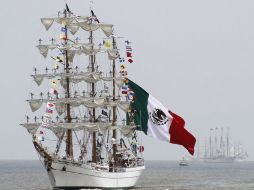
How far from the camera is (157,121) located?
268 ft

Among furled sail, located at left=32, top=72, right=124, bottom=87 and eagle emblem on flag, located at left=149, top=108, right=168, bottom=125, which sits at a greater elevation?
furled sail, located at left=32, top=72, right=124, bottom=87

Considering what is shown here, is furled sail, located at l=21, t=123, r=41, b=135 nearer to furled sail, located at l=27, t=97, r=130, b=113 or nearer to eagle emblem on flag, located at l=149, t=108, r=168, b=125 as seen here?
Result: furled sail, located at l=27, t=97, r=130, b=113

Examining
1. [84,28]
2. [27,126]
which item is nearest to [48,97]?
[27,126]

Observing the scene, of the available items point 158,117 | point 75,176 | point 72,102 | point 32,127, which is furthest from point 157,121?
point 32,127

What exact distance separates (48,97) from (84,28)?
29.1ft

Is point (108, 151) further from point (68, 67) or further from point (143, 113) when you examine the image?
point (68, 67)

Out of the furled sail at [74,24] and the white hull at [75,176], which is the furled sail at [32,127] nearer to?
the white hull at [75,176]

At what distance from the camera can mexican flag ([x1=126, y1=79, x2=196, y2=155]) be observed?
7900 centimetres

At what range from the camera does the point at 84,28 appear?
81.4 metres

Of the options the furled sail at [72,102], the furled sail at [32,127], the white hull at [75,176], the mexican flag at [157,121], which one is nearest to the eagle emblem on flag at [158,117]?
the mexican flag at [157,121]

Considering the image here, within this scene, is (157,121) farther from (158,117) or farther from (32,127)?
(32,127)

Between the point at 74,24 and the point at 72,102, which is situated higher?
the point at 74,24

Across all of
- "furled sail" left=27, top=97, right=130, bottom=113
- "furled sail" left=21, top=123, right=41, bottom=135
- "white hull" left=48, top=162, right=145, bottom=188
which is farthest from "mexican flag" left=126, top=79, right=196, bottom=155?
"furled sail" left=21, top=123, right=41, bottom=135

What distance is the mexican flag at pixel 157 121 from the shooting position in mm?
79000
